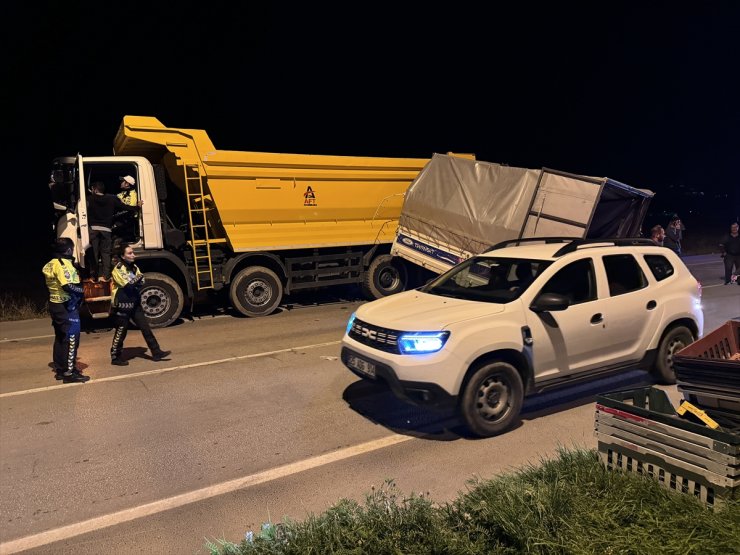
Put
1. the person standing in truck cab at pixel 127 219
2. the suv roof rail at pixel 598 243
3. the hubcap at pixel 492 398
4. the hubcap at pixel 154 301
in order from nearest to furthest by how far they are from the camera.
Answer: the hubcap at pixel 492 398
the suv roof rail at pixel 598 243
the person standing in truck cab at pixel 127 219
the hubcap at pixel 154 301

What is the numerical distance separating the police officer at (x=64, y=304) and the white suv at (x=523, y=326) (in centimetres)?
346

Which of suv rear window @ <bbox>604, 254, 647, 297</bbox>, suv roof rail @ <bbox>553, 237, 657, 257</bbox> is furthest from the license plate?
suv rear window @ <bbox>604, 254, 647, 297</bbox>

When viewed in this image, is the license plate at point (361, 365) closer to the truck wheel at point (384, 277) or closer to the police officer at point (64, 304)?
the police officer at point (64, 304)

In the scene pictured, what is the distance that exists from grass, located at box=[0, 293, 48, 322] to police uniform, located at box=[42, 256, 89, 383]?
→ 5272mm

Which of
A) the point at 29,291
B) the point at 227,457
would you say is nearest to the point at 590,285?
the point at 227,457

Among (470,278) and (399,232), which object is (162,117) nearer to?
(399,232)

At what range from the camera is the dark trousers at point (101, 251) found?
29.4ft

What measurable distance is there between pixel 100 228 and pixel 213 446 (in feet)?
18.7

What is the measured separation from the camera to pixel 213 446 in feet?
15.6

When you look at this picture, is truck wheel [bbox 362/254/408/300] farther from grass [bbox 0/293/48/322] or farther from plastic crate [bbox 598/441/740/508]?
plastic crate [bbox 598/441/740/508]

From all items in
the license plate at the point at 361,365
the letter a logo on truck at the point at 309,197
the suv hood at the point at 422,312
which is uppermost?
the letter a logo on truck at the point at 309,197

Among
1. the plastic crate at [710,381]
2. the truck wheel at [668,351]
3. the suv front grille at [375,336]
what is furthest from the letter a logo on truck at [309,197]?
the plastic crate at [710,381]

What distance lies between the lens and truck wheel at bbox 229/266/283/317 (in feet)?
33.8

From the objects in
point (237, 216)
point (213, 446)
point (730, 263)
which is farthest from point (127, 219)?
point (730, 263)
